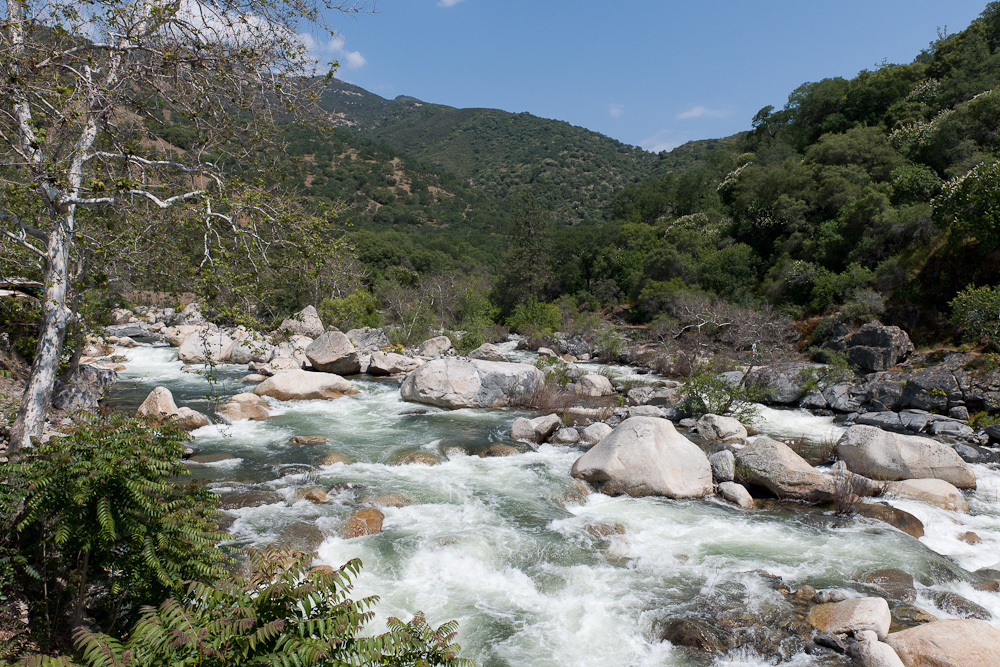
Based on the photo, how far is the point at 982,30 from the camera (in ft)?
125

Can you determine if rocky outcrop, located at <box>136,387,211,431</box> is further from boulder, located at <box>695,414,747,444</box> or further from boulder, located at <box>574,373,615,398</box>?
boulder, located at <box>695,414,747,444</box>

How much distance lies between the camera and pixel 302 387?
16516mm

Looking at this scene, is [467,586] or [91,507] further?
[467,586]

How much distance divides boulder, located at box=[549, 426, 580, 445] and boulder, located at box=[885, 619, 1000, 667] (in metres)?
7.51

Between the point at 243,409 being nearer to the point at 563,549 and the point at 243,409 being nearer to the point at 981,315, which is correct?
the point at 563,549

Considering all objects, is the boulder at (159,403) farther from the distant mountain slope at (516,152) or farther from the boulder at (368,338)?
the distant mountain slope at (516,152)

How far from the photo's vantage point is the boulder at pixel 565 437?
12477 millimetres

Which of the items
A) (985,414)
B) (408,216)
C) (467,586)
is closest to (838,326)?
(985,414)

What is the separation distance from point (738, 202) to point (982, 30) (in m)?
20.7

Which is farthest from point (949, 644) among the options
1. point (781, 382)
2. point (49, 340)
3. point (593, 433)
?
point (781, 382)

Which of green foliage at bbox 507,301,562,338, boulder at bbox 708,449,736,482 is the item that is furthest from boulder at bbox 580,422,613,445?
green foliage at bbox 507,301,562,338

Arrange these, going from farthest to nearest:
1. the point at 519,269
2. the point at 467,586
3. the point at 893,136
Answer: the point at 519,269 < the point at 893,136 < the point at 467,586

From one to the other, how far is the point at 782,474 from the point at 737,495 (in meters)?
0.92

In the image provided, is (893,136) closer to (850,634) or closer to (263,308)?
(850,634)
